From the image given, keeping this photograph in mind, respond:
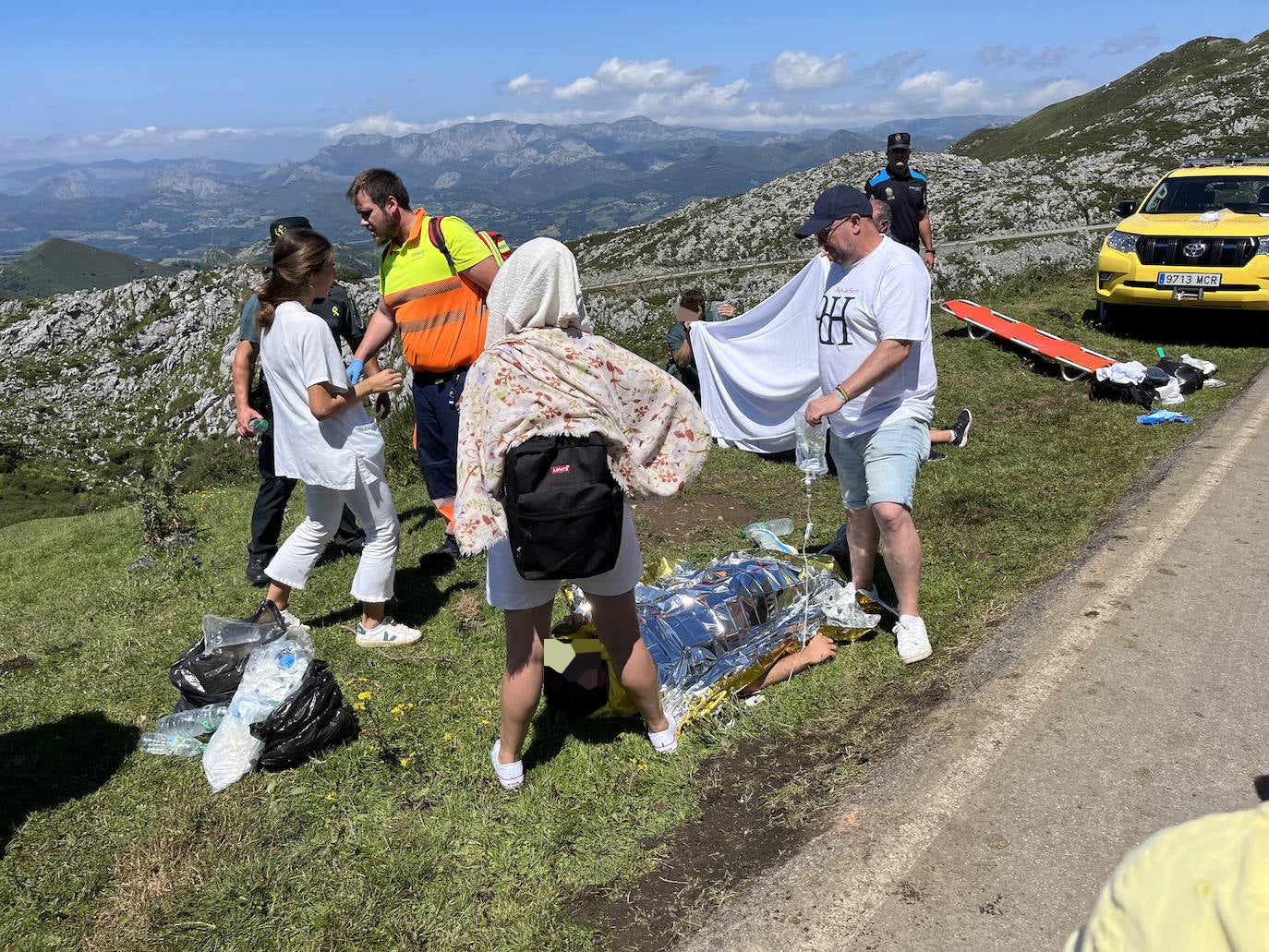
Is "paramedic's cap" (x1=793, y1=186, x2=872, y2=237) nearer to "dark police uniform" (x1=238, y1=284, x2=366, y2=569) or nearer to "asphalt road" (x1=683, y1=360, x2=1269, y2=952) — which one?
"asphalt road" (x1=683, y1=360, x2=1269, y2=952)

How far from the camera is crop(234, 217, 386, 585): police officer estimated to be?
18.3 ft

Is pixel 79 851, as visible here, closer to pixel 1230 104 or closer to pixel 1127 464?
pixel 1127 464

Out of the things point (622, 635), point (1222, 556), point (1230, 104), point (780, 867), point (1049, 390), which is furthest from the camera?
point (1230, 104)

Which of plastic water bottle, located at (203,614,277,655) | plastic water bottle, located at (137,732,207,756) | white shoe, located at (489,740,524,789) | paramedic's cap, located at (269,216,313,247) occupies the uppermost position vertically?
paramedic's cap, located at (269,216,313,247)

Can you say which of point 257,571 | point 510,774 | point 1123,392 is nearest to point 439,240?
point 257,571

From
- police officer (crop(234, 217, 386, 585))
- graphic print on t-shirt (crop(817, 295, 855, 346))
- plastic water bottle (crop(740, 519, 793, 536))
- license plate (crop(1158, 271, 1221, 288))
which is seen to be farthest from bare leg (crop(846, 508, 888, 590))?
license plate (crop(1158, 271, 1221, 288))

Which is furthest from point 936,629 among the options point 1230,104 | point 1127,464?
point 1230,104

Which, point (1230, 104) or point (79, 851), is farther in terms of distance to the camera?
point (1230, 104)

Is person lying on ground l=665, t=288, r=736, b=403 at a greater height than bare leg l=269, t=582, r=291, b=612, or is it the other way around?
person lying on ground l=665, t=288, r=736, b=403

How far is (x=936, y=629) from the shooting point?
4.45m

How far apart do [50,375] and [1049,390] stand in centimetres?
9152

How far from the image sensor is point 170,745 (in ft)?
13.1

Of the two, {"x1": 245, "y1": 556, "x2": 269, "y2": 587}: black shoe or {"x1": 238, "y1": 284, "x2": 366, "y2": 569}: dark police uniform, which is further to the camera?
{"x1": 245, "y1": 556, "x2": 269, "y2": 587}: black shoe

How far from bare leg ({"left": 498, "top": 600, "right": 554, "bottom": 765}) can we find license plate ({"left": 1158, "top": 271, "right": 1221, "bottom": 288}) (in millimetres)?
10583
